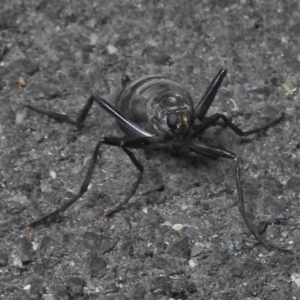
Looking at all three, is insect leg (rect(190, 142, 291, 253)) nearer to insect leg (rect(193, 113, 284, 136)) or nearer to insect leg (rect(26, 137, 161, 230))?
insect leg (rect(193, 113, 284, 136))

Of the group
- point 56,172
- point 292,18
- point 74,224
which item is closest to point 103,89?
point 56,172

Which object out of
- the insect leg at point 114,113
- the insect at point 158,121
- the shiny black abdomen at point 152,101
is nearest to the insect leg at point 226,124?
the insect at point 158,121

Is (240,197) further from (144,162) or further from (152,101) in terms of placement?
(152,101)

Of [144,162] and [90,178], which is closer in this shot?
[90,178]

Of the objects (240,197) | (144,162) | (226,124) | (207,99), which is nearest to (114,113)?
(144,162)

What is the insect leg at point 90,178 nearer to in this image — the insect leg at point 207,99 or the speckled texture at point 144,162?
the speckled texture at point 144,162

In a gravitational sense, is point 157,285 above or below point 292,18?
below

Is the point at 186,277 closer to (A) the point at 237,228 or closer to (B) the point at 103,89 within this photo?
(A) the point at 237,228
